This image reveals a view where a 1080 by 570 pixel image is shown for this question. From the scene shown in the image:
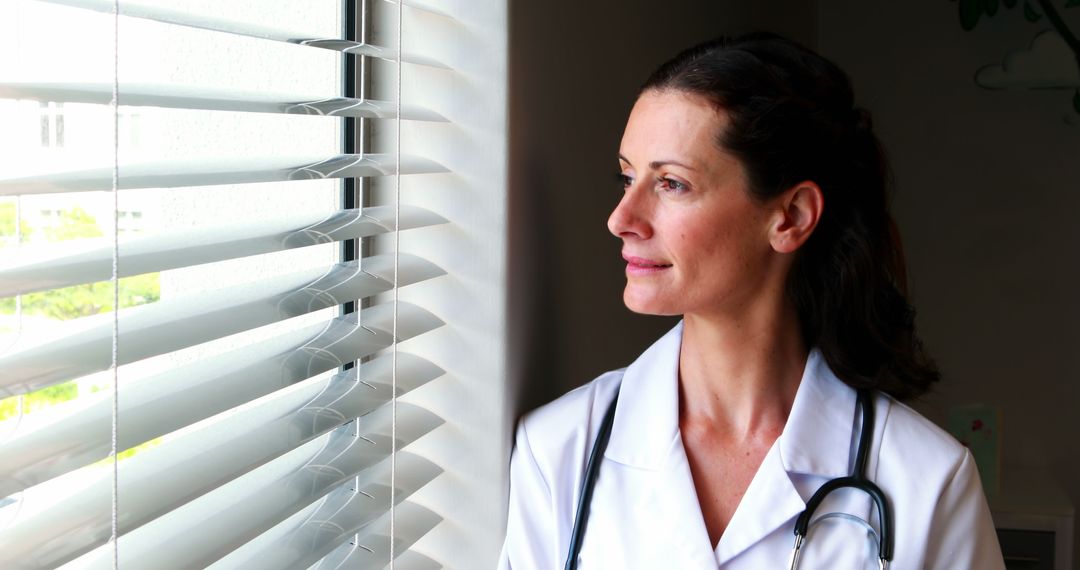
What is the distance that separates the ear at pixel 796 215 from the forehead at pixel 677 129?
0.14m

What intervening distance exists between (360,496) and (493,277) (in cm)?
32

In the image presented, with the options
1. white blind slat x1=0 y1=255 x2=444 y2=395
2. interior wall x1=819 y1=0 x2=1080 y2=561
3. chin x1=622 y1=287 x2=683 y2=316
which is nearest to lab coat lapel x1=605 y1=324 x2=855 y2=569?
chin x1=622 y1=287 x2=683 y2=316

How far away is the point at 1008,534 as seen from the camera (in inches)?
103

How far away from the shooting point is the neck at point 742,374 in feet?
4.73

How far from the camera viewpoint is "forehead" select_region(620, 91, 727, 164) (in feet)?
4.30

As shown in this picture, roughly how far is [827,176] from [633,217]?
296 mm

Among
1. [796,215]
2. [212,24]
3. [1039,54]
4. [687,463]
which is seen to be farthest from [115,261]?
[1039,54]

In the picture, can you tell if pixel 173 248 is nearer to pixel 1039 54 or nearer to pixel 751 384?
pixel 751 384

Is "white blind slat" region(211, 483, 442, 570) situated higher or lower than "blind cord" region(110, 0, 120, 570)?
lower

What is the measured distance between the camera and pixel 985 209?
3092 mm

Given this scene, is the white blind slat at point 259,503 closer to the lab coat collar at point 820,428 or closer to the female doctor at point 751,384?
the female doctor at point 751,384

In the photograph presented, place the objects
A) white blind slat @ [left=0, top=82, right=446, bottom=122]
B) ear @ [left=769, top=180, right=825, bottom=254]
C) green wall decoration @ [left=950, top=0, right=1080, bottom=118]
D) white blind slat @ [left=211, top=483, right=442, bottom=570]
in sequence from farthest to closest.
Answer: green wall decoration @ [left=950, top=0, right=1080, bottom=118] < ear @ [left=769, top=180, right=825, bottom=254] < white blind slat @ [left=211, top=483, right=442, bottom=570] < white blind slat @ [left=0, top=82, right=446, bottom=122]

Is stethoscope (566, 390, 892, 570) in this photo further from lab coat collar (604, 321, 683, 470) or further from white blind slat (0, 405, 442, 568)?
white blind slat (0, 405, 442, 568)

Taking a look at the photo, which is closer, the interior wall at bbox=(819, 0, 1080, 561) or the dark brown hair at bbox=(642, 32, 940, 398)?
the dark brown hair at bbox=(642, 32, 940, 398)
